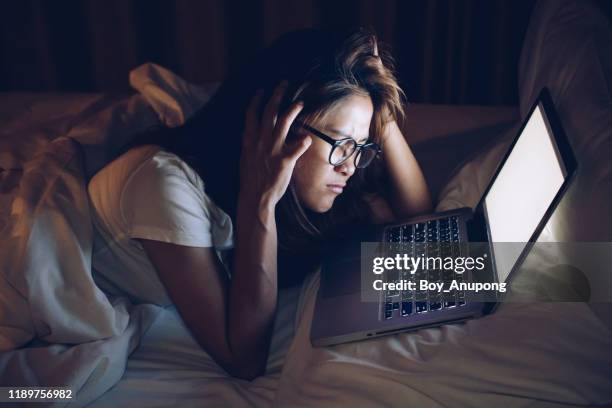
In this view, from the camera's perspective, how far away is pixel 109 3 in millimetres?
2240

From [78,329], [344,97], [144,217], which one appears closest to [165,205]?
[144,217]

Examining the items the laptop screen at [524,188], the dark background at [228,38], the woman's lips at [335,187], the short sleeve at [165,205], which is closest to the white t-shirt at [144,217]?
the short sleeve at [165,205]

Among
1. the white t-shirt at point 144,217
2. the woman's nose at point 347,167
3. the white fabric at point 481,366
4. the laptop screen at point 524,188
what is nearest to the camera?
the white fabric at point 481,366

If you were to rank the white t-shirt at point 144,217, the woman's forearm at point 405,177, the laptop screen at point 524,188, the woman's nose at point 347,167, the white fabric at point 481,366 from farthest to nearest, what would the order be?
the woman's forearm at point 405,177, the woman's nose at point 347,167, the white t-shirt at point 144,217, the laptop screen at point 524,188, the white fabric at point 481,366

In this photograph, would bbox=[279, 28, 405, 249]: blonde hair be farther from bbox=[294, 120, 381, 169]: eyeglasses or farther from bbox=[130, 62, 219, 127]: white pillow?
bbox=[130, 62, 219, 127]: white pillow

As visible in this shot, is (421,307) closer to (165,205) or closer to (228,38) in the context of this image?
(165,205)

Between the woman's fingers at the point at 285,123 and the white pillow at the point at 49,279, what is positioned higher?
the woman's fingers at the point at 285,123

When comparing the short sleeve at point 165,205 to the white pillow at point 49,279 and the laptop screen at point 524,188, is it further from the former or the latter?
the laptop screen at point 524,188

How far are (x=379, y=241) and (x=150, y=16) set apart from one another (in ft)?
4.80

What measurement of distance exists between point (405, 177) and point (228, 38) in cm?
114

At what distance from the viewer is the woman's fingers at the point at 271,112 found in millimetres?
1096

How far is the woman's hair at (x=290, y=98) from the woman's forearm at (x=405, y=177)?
0.28ft

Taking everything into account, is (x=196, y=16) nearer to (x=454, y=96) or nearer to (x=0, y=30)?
(x=0, y=30)

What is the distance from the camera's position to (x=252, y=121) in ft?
3.76
